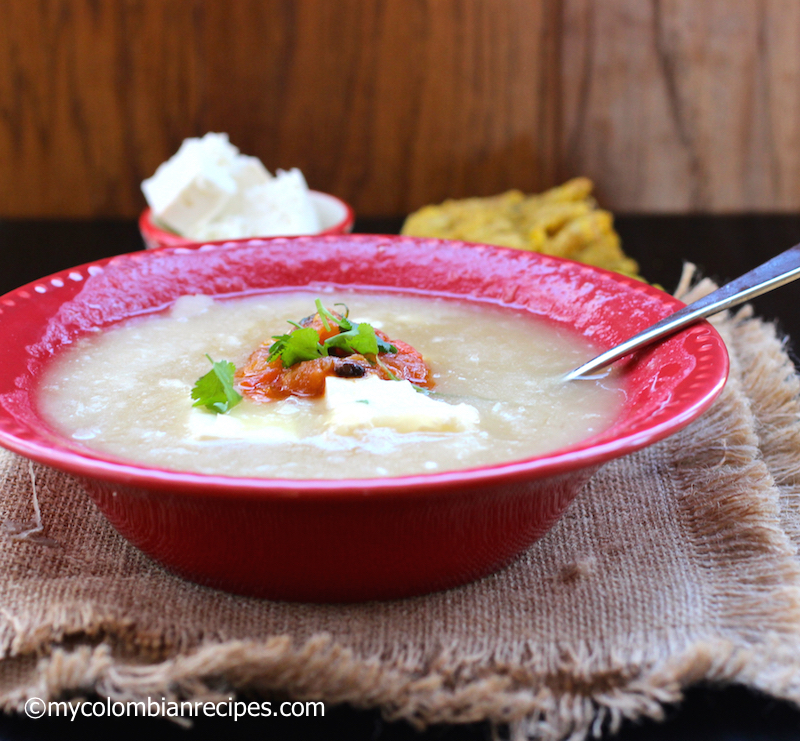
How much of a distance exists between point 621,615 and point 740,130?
2.89m

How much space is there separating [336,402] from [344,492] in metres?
0.36

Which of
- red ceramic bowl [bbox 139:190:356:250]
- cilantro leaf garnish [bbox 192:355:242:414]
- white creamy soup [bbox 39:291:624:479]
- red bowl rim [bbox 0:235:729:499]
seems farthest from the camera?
red ceramic bowl [bbox 139:190:356:250]

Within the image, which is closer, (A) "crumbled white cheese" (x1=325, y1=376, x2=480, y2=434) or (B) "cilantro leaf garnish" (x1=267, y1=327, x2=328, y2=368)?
(A) "crumbled white cheese" (x1=325, y1=376, x2=480, y2=434)

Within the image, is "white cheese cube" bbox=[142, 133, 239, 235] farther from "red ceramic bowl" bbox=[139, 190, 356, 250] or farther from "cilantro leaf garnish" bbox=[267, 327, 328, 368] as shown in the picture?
"cilantro leaf garnish" bbox=[267, 327, 328, 368]

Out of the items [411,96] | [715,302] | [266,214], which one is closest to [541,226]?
[266,214]

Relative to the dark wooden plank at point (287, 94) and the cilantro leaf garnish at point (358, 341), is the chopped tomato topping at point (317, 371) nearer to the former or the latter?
the cilantro leaf garnish at point (358, 341)

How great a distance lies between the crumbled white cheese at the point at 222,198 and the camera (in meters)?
2.48

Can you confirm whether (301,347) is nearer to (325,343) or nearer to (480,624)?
(325,343)

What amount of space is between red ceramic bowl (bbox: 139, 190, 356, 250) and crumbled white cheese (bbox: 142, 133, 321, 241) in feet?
0.12

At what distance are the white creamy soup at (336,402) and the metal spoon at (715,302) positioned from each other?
5 cm

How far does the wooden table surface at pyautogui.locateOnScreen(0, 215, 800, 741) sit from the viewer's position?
41.1 inches

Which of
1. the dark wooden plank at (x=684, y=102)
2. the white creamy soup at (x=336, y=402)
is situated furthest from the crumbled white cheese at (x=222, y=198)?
the dark wooden plank at (x=684, y=102)

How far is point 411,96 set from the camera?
347 cm

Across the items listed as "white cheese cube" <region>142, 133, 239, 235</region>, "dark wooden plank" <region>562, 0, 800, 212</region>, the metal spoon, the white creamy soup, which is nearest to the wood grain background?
"dark wooden plank" <region>562, 0, 800, 212</region>
